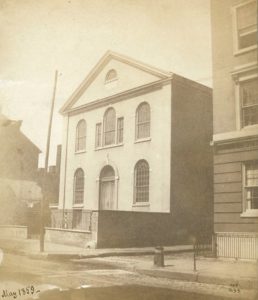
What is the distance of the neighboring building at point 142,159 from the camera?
45.0 feet

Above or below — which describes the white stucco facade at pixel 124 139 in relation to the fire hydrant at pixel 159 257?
above

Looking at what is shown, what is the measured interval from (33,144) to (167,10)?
435 cm

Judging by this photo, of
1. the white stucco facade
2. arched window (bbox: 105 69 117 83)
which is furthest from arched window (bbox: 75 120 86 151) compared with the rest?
arched window (bbox: 105 69 117 83)

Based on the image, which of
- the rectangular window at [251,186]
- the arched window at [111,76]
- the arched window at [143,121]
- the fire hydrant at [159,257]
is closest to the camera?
the rectangular window at [251,186]

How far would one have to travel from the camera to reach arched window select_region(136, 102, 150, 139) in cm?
1548

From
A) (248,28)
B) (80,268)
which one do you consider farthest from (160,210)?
(248,28)

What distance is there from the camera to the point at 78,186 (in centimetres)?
1808

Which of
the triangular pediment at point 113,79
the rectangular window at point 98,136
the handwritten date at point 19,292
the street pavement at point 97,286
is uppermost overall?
the triangular pediment at point 113,79

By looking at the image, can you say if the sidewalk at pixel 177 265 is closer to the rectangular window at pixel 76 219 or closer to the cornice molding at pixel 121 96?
the rectangular window at pixel 76 219

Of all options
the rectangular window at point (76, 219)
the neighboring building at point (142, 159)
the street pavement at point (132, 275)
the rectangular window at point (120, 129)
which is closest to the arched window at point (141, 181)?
the neighboring building at point (142, 159)

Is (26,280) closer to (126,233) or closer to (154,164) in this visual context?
(126,233)

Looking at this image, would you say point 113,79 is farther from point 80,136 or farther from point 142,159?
point 142,159

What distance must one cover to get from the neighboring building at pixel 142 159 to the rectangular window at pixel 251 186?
17.3ft

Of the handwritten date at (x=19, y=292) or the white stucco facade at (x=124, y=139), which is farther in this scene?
the white stucco facade at (x=124, y=139)
